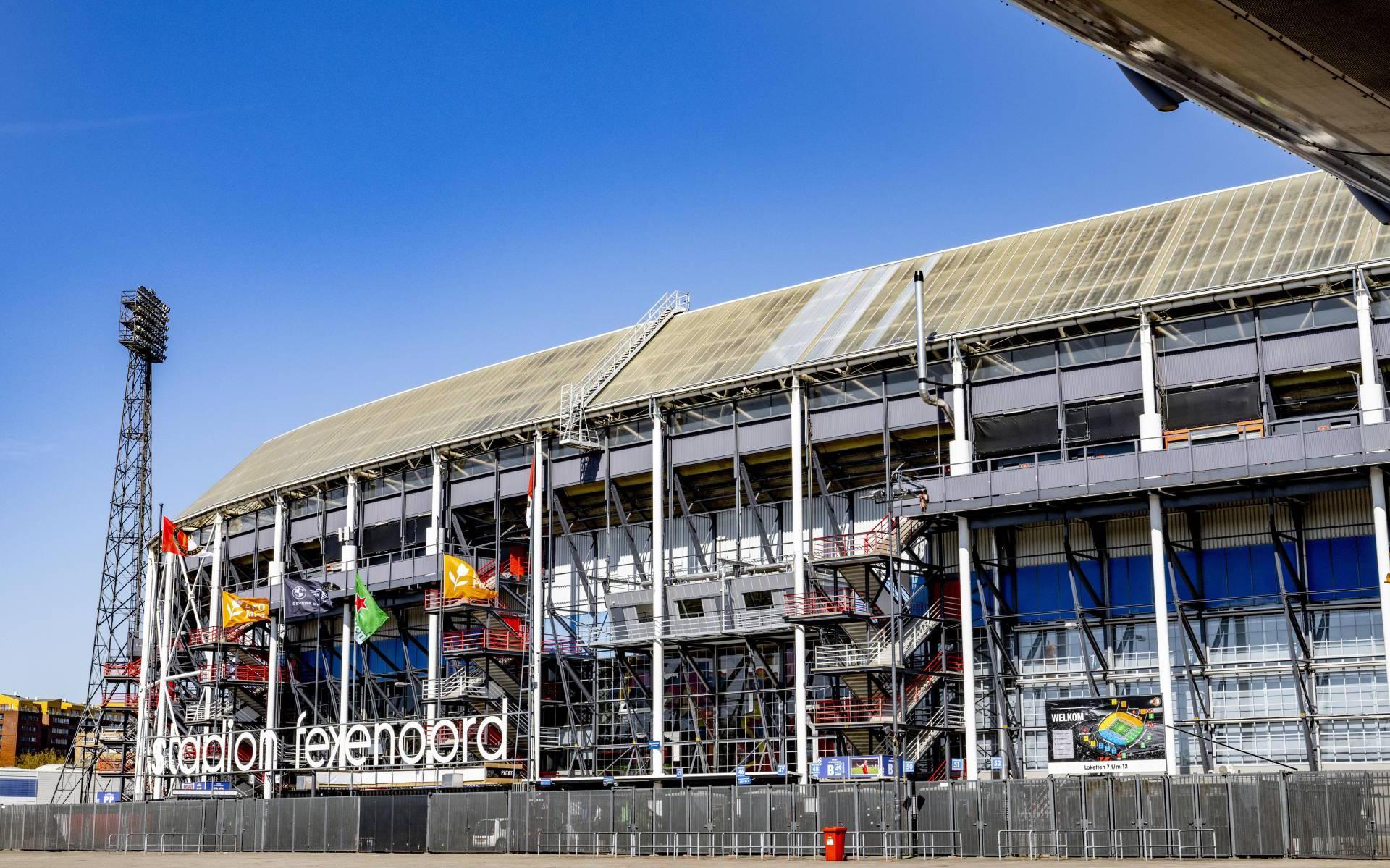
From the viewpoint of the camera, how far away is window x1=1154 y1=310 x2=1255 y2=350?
162 ft

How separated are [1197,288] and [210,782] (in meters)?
57.1

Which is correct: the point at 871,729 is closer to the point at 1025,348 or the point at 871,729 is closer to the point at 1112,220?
the point at 1025,348

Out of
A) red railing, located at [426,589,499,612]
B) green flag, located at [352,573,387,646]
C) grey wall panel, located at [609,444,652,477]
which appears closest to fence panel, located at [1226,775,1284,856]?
Answer: grey wall panel, located at [609,444,652,477]

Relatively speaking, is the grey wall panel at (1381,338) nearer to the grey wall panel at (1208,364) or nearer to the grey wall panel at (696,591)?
the grey wall panel at (1208,364)

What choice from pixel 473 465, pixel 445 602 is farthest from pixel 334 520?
pixel 445 602

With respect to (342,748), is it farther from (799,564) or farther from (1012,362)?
(1012,362)

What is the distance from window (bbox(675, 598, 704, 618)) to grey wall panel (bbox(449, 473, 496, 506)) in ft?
37.0

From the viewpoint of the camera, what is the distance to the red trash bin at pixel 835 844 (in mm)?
43875

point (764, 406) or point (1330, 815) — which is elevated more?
point (764, 406)

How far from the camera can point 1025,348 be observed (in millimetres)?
53656

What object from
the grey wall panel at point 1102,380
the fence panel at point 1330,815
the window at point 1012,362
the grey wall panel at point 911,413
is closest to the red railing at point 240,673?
the grey wall panel at point 911,413

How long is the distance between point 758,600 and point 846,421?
841 cm

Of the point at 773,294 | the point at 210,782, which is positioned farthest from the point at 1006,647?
the point at 210,782

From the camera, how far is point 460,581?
211ft
